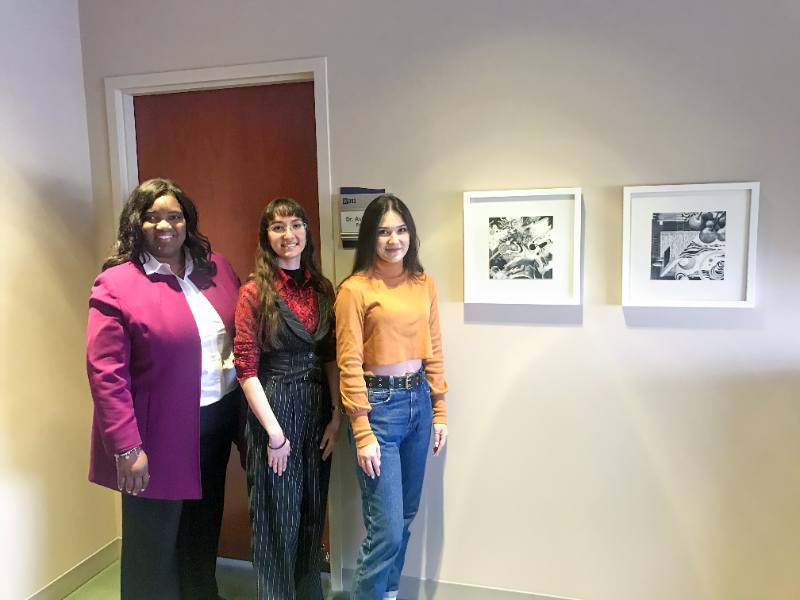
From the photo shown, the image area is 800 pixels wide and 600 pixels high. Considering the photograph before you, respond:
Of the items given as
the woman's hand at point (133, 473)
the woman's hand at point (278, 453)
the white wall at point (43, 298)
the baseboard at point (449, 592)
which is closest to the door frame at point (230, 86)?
the white wall at point (43, 298)

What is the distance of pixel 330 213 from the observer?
186 centimetres

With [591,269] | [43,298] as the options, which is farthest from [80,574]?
[591,269]

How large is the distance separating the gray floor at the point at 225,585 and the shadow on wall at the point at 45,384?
0.37 feet

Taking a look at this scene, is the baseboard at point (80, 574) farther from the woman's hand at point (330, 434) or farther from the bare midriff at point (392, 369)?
the bare midriff at point (392, 369)

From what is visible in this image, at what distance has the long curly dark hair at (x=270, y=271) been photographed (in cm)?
152

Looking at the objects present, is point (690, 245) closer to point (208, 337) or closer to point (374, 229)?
point (374, 229)

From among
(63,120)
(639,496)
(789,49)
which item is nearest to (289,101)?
(63,120)

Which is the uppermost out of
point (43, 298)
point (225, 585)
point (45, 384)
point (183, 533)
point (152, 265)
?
point (152, 265)

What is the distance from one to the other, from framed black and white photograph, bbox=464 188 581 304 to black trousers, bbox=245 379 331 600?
641 mm

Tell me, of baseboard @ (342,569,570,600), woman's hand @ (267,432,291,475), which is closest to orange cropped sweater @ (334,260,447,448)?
woman's hand @ (267,432,291,475)

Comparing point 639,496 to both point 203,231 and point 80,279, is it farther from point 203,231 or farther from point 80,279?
point 80,279

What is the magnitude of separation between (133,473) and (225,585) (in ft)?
2.82

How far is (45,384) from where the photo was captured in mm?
1928

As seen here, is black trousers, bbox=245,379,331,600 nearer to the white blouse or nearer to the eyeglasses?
the white blouse
